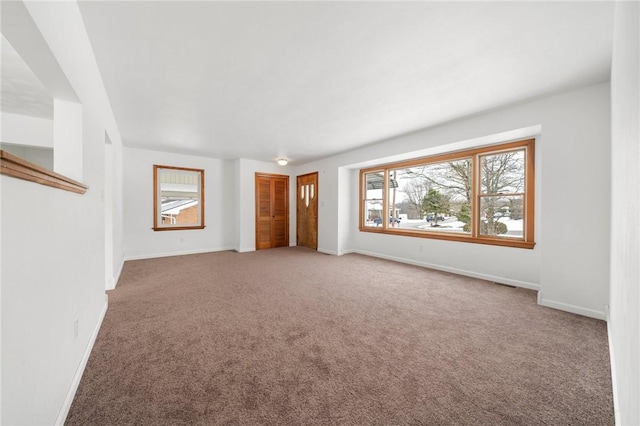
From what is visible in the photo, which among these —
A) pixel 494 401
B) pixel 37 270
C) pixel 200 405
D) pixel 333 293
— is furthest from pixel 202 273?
pixel 494 401

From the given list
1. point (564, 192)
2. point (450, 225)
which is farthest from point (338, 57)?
point (450, 225)

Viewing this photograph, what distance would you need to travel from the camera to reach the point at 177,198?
6176 millimetres

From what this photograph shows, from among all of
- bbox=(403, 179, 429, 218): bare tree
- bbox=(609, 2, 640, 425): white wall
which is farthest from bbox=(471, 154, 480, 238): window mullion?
bbox=(609, 2, 640, 425): white wall

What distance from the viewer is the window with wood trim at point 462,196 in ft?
12.5

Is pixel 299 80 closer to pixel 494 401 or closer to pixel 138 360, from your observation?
pixel 138 360

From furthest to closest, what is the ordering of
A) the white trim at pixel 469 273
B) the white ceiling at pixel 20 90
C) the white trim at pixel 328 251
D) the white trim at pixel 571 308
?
the white trim at pixel 328 251 < the white trim at pixel 469 273 < the white trim at pixel 571 308 < the white ceiling at pixel 20 90

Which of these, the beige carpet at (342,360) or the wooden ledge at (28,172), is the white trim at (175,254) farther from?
the wooden ledge at (28,172)

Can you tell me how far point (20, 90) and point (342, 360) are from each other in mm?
4408

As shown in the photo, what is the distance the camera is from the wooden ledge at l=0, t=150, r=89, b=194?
82 centimetres

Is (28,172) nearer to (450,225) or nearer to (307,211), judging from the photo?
(450,225)

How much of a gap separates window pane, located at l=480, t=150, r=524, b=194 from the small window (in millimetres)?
6145

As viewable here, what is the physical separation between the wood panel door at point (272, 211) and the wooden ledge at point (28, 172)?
217 inches

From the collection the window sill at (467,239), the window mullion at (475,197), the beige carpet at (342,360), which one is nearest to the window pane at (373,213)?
the window sill at (467,239)

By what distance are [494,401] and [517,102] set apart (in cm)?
332
